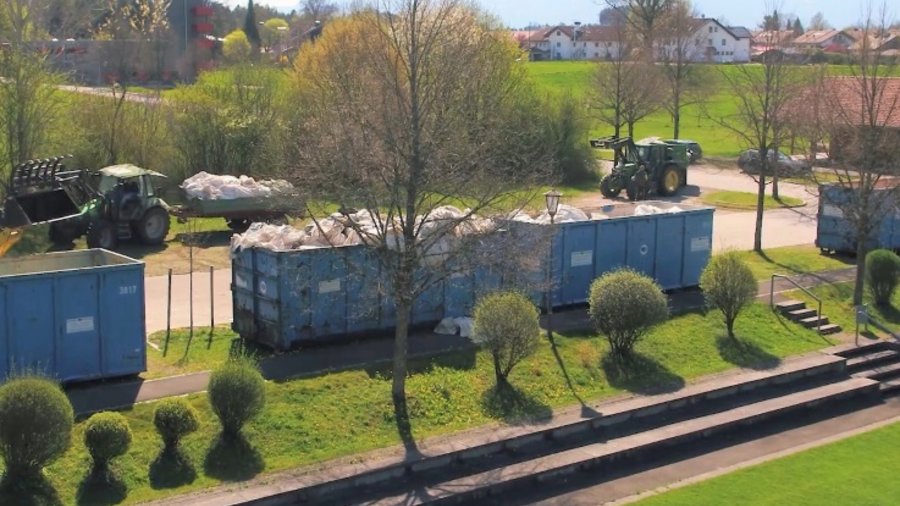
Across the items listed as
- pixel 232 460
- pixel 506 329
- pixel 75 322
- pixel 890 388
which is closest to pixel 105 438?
pixel 232 460

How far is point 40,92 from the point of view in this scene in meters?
33.9

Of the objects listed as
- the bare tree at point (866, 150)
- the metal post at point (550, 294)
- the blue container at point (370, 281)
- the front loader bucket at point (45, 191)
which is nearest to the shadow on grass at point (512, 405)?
the blue container at point (370, 281)

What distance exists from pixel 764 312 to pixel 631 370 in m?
5.32

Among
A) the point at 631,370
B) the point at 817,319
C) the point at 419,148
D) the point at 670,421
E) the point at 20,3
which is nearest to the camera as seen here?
the point at 419,148

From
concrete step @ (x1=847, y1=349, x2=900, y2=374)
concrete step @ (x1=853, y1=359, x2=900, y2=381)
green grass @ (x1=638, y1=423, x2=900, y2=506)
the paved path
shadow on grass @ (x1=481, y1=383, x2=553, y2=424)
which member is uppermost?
the paved path

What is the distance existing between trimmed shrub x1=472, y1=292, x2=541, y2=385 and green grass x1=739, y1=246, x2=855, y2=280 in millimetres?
10659

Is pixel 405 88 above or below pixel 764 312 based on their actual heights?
above

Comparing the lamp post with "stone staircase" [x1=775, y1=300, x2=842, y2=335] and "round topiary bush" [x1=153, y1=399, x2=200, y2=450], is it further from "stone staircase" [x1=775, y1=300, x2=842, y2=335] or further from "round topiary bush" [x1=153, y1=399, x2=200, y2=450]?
"round topiary bush" [x1=153, y1=399, x2=200, y2=450]

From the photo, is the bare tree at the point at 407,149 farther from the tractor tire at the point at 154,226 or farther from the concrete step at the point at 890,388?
the tractor tire at the point at 154,226

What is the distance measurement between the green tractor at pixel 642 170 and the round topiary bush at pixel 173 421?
28844mm

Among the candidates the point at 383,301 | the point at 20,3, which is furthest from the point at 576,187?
the point at 383,301

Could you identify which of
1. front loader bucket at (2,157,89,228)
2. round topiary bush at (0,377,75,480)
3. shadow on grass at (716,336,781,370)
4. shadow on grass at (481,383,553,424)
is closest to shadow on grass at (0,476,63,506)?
round topiary bush at (0,377,75,480)

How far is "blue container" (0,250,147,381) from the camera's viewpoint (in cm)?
1661

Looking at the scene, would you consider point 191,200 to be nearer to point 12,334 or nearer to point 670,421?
point 12,334
